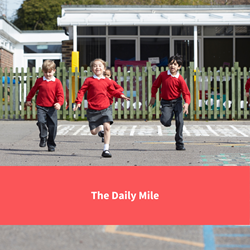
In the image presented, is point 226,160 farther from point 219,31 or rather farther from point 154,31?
point 219,31

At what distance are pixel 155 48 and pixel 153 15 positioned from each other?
2289 mm

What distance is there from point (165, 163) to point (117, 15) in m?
10.2

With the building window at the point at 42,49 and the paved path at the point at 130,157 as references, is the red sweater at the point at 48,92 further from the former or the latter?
the building window at the point at 42,49

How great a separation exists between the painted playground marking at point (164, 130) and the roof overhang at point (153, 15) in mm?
3992

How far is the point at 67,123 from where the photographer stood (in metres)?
13.5

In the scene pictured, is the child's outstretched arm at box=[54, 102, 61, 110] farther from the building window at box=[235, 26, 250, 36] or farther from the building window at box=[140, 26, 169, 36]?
the building window at box=[235, 26, 250, 36]

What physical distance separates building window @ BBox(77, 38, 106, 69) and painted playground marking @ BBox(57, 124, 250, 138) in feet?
18.6

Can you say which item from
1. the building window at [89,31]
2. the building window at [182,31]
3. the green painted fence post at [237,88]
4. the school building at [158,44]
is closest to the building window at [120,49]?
the school building at [158,44]

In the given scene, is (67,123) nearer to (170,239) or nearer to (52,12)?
(170,239)

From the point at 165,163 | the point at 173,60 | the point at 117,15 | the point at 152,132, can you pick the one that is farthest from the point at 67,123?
the point at 165,163

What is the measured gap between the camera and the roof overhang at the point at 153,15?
15.3 meters

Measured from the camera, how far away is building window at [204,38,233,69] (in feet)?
60.4

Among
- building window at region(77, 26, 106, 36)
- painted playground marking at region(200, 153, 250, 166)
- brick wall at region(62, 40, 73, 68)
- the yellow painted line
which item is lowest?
the yellow painted line

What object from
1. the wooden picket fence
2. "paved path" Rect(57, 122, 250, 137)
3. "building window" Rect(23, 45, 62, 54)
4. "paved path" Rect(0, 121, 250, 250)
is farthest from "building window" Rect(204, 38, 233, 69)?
"building window" Rect(23, 45, 62, 54)
